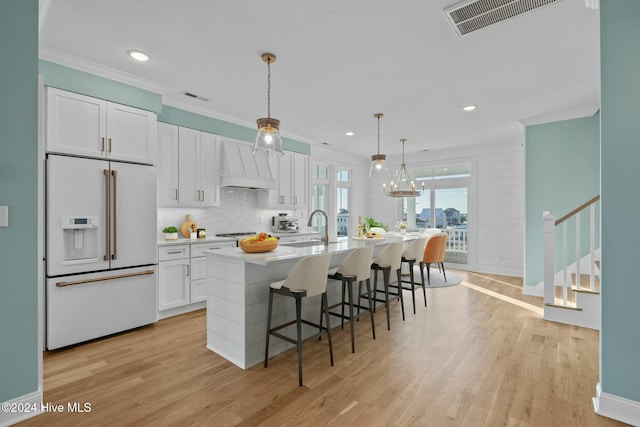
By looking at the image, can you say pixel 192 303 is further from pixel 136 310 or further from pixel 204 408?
pixel 204 408

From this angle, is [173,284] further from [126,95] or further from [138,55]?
[138,55]

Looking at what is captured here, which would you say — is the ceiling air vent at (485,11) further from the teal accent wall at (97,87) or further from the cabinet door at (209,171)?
the cabinet door at (209,171)

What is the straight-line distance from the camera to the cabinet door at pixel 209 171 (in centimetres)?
450

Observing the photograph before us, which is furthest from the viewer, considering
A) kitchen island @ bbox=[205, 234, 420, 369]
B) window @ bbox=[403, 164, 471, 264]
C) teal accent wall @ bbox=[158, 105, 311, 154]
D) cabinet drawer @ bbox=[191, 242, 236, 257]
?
window @ bbox=[403, 164, 471, 264]

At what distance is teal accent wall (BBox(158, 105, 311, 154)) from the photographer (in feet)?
13.6

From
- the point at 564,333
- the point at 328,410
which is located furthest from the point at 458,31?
the point at 564,333

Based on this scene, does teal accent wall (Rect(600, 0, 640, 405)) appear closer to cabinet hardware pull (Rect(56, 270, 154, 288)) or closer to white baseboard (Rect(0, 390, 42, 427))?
white baseboard (Rect(0, 390, 42, 427))

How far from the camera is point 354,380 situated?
2.41 metres

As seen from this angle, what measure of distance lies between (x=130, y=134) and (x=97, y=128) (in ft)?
1.00

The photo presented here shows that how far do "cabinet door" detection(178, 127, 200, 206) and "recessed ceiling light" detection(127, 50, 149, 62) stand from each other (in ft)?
4.20

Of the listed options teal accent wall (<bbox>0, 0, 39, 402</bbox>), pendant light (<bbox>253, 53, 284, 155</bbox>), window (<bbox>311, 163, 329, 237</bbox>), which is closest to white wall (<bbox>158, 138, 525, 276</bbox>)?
window (<bbox>311, 163, 329, 237</bbox>)

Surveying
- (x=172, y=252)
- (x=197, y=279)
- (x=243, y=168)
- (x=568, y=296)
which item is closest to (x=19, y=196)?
(x=172, y=252)

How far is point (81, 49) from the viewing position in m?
2.87

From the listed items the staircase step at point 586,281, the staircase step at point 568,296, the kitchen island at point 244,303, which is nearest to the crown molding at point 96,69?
the kitchen island at point 244,303
